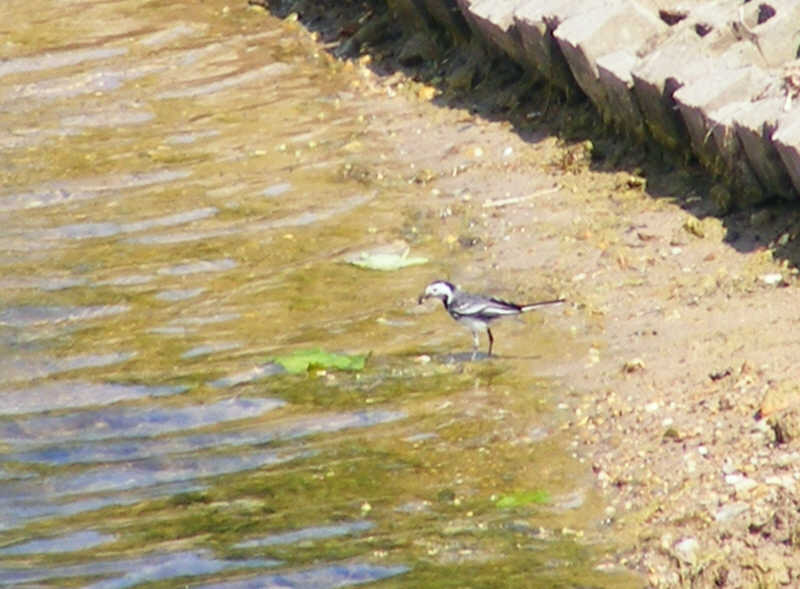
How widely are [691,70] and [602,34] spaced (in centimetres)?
103

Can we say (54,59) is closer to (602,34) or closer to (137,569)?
(602,34)

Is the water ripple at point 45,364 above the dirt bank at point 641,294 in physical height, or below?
below

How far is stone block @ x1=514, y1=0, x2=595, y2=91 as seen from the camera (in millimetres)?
10438

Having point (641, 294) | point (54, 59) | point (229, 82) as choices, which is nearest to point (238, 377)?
point (641, 294)

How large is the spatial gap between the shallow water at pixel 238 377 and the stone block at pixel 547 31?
1.12 metres

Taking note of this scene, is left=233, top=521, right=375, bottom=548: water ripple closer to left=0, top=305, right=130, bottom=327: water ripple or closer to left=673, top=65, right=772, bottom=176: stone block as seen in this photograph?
left=0, top=305, right=130, bottom=327: water ripple

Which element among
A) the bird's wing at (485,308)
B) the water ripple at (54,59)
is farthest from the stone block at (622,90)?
the water ripple at (54,59)

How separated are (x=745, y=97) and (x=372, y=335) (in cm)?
217

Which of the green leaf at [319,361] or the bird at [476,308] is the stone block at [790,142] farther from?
the green leaf at [319,361]

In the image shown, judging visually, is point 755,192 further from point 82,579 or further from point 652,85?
point 82,579

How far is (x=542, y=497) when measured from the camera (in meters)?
6.63

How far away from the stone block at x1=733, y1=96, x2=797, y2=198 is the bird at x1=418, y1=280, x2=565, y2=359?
44.9 inches

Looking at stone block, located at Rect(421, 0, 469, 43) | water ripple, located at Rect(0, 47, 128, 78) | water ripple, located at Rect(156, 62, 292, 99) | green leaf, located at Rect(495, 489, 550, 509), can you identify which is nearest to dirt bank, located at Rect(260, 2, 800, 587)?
stone block, located at Rect(421, 0, 469, 43)

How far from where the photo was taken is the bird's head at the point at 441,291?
27.8 feet
